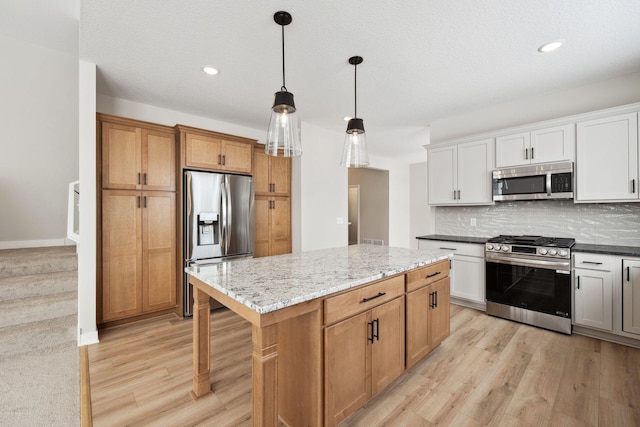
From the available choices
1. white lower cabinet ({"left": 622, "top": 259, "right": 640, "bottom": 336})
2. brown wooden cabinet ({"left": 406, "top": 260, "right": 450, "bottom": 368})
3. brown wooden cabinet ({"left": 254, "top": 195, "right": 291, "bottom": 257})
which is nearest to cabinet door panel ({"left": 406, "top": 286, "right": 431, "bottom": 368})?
brown wooden cabinet ({"left": 406, "top": 260, "right": 450, "bottom": 368})

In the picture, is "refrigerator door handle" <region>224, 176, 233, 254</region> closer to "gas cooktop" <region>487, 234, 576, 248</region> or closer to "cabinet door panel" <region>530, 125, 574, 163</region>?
"gas cooktop" <region>487, 234, 576, 248</region>

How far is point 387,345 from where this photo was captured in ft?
6.05

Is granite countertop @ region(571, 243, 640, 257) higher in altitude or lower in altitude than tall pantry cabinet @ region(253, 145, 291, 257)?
lower

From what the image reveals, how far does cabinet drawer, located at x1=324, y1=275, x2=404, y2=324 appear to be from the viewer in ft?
4.82

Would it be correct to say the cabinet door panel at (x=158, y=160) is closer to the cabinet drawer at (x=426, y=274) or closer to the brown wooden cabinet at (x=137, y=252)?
the brown wooden cabinet at (x=137, y=252)

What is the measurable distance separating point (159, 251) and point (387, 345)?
2.84m

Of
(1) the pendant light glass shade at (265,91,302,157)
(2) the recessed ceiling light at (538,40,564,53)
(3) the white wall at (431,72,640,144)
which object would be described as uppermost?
(2) the recessed ceiling light at (538,40,564,53)

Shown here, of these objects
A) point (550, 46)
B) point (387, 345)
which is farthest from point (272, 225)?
point (550, 46)

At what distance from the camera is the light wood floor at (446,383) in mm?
1724

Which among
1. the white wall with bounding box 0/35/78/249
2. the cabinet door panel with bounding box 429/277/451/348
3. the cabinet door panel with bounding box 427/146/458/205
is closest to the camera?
the cabinet door panel with bounding box 429/277/451/348

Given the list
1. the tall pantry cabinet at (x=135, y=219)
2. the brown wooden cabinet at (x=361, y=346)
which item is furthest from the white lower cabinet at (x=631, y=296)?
the tall pantry cabinet at (x=135, y=219)

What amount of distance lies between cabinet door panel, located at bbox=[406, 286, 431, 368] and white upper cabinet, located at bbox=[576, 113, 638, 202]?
221 centimetres

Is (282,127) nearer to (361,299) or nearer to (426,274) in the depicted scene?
(361,299)

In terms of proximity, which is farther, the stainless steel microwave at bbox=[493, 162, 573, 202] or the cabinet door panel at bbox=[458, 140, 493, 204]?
the cabinet door panel at bbox=[458, 140, 493, 204]
